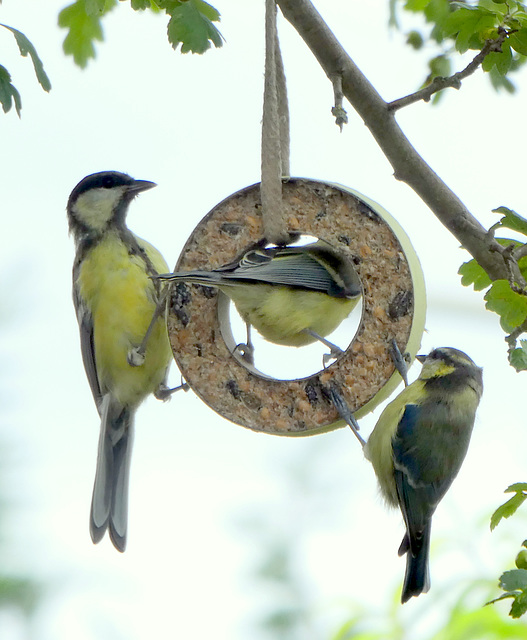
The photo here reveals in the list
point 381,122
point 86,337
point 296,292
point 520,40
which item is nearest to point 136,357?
point 86,337

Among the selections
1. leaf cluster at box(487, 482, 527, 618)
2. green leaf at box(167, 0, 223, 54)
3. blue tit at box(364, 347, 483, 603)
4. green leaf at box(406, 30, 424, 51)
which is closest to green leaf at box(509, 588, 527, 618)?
leaf cluster at box(487, 482, 527, 618)

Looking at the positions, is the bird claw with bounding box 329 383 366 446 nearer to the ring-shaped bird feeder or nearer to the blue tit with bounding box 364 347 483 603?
the ring-shaped bird feeder

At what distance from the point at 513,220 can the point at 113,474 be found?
2.41 m

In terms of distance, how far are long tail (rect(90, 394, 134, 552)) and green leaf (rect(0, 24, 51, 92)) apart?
1.73 metres

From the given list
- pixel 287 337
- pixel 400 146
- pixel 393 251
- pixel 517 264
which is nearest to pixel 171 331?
pixel 287 337

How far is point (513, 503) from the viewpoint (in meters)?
1.89

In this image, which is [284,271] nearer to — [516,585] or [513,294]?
[513,294]

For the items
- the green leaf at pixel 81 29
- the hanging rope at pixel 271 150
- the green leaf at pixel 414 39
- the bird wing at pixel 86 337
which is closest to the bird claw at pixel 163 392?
the bird wing at pixel 86 337

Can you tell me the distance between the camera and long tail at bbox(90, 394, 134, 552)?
362 cm

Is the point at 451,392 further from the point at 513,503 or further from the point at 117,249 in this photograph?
the point at 117,249

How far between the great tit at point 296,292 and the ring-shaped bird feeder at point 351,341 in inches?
4.2

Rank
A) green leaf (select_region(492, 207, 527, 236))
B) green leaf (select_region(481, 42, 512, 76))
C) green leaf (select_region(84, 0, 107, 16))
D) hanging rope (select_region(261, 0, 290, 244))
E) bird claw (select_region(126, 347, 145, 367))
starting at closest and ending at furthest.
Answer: green leaf (select_region(492, 207, 527, 236))
green leaf (select_region(481, 42, 512, 76))
hanging rope (select_region(261, 0, 290, 244))
green leaf (select_region(84, 0, 107, 16))
bird claw (select_region(126, 347, 145, 367))

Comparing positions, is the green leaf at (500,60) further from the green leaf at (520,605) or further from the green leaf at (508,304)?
the green leaf at (520,605)

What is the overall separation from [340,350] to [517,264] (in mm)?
791
